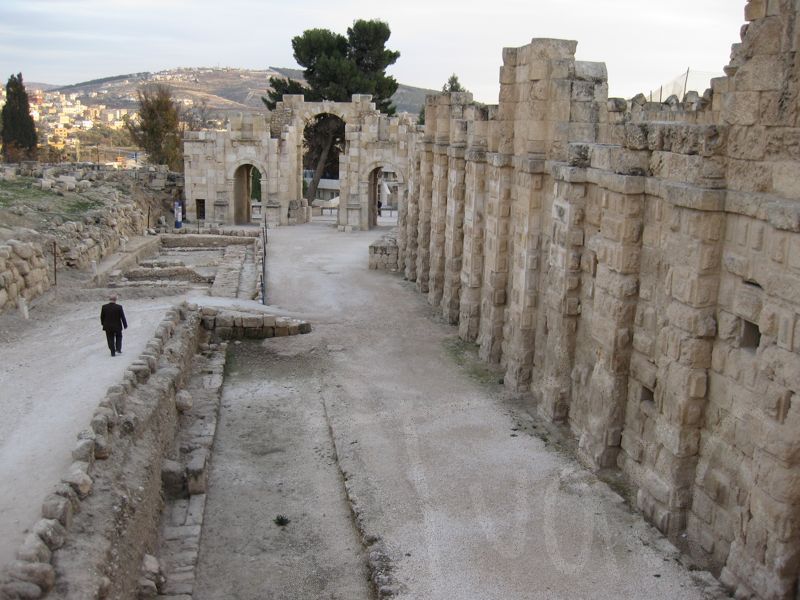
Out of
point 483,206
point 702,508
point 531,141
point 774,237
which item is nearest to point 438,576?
point 702,508

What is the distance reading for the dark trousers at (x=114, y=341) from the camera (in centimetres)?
1149

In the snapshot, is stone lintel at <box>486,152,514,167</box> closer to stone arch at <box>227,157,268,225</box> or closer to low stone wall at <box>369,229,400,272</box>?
low stone wall at <box>369,229,400,272</box>

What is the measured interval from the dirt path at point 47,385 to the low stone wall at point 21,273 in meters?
0.38

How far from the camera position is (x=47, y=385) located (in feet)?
33.4

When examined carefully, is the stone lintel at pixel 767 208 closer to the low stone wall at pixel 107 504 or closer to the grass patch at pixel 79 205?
the low stone wall at pixel 107 504

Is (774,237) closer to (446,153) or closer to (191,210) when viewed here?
(446,153)

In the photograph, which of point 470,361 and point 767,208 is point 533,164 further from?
point 767,208

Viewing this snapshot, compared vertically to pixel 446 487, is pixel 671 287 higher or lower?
higher

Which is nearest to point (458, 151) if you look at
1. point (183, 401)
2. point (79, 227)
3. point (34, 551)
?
point (183, 401)

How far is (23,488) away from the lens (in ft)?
23.6

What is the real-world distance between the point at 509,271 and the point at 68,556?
902 centimetres

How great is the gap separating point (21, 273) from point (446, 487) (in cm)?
968

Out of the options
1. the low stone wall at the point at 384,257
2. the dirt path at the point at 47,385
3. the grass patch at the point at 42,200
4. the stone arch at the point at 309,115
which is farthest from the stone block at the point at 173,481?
the stone arch at the point at 309,115

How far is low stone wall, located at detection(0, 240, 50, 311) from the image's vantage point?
1378 centimetres
